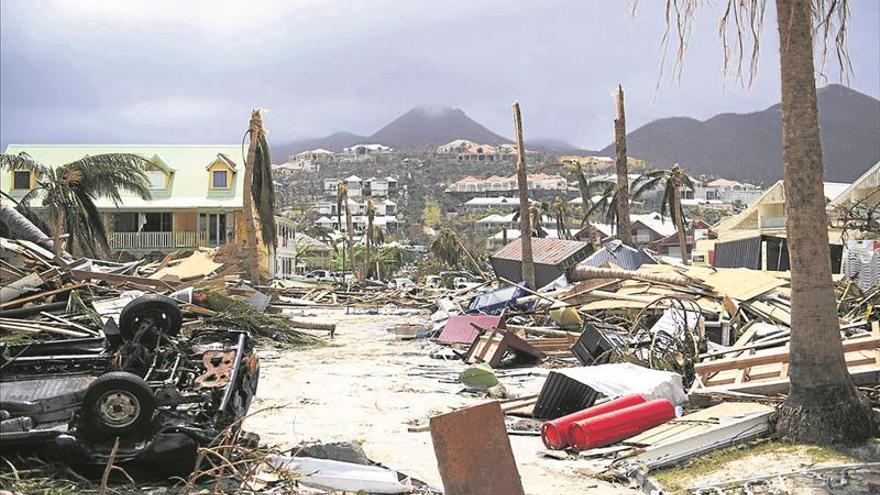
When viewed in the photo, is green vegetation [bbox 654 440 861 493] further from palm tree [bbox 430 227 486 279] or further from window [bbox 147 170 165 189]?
palm tree [bbox 430 227 486 279]

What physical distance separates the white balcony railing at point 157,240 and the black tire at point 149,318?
1435 inches

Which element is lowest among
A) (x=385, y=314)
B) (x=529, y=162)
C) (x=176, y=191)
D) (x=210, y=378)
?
(x=385, y=314)

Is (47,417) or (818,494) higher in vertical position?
(47,417)

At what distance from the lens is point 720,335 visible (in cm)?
1483

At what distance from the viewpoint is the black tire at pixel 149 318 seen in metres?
7.42

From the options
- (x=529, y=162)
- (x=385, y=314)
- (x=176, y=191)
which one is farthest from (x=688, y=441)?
(x=529, y=162)

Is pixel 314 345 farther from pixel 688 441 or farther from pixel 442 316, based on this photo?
pixel 688 441

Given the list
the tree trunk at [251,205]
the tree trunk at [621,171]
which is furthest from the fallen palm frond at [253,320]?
the tree trunk at [621,171]

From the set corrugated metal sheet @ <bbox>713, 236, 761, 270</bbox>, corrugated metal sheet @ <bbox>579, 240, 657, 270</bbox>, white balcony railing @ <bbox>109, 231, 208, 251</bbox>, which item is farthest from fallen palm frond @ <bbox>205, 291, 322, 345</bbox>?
white balcony railing @ <bbox>109, 231, 208, 251</bbox>

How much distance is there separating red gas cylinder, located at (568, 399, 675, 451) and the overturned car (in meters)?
3.38

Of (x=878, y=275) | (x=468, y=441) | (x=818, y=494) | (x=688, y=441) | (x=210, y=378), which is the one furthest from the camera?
(x=878, y=275)

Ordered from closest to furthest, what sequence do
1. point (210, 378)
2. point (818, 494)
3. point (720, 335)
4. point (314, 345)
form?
point (818, 494) → point (210, 378) → point (720, 335) → point (314, 345)

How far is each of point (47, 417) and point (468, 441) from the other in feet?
10.3

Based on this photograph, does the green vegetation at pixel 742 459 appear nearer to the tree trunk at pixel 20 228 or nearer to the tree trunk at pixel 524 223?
the tree trunk at pixel 20 228
